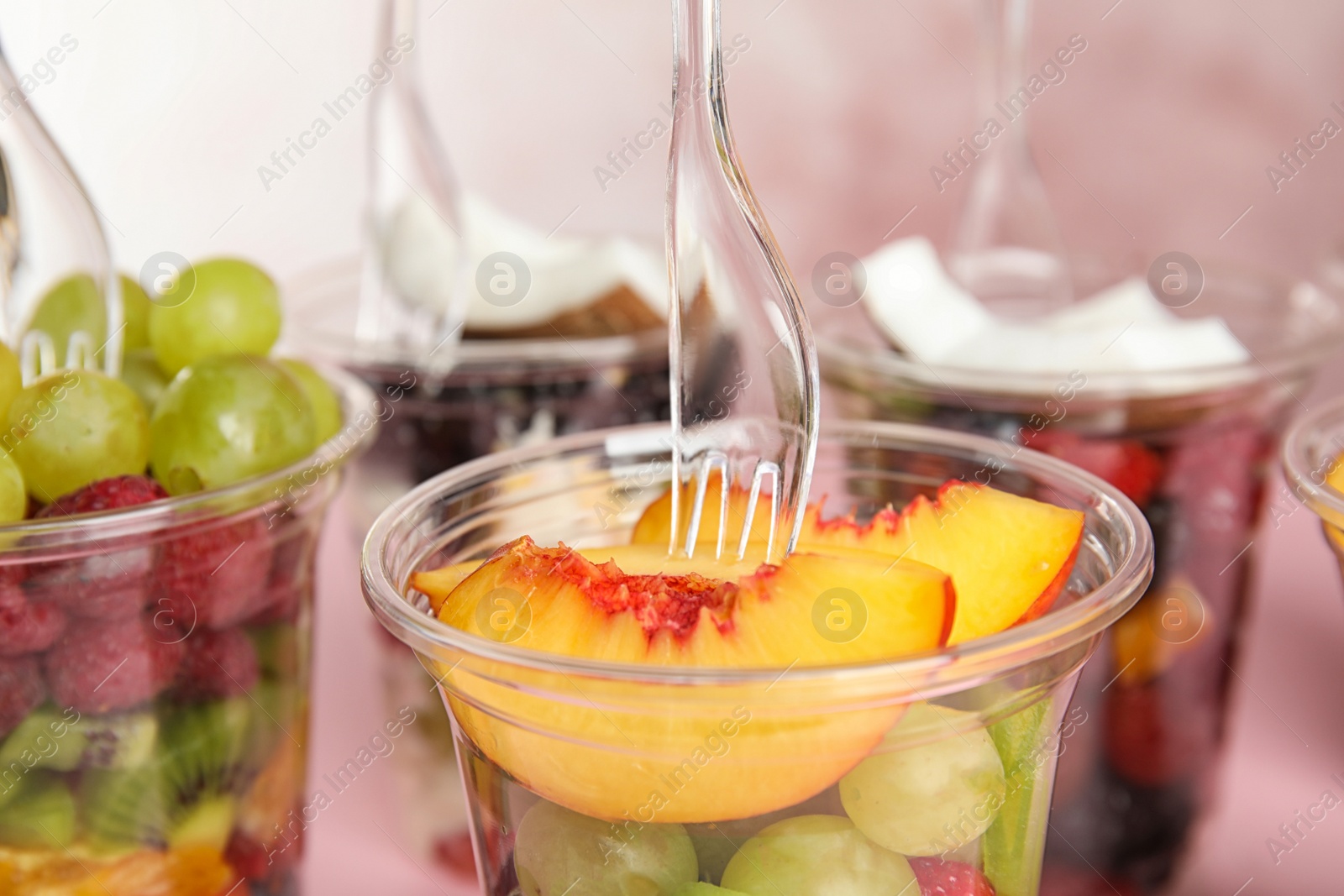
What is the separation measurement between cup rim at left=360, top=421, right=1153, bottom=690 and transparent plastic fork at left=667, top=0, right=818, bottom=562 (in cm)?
5

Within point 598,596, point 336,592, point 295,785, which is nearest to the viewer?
point 598,596

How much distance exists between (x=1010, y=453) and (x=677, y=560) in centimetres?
10

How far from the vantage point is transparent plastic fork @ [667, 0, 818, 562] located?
0.33 meters

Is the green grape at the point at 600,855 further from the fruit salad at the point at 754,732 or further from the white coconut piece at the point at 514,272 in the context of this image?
the white coconut piece at the point at 514,272

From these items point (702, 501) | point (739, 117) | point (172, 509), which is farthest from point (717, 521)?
point (739, 117)

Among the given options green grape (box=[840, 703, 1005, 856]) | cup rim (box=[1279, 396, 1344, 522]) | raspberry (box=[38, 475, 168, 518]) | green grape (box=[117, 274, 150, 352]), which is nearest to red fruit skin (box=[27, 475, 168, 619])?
raspberry (box=[38, 475, 168, 518])

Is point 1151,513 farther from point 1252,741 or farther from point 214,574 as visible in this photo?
point 214,574

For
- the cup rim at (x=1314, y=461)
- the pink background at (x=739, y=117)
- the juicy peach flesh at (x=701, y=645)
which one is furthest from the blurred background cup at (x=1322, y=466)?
the pink background at (x=739, y=117)

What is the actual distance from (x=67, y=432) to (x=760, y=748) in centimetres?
25

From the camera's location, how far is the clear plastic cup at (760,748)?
0.25 metres

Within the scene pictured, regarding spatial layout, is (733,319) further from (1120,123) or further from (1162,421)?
(1120,123)

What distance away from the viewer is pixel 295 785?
0.46m

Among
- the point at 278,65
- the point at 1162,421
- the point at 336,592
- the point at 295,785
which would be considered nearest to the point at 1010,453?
the point at 1162,421

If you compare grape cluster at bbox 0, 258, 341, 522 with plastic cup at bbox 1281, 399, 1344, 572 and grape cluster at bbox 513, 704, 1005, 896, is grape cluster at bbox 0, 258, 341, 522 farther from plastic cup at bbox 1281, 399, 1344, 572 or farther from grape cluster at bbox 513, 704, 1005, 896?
plastic cup at bbox 1281, 399, 1344, 572
